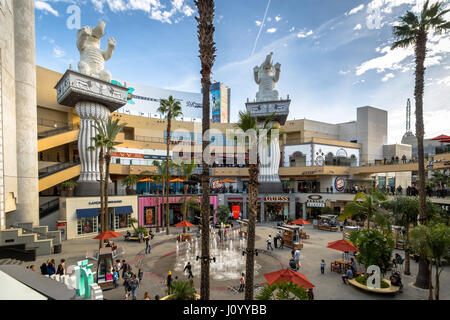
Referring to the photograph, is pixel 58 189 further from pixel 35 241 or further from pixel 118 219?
pixel 35 241

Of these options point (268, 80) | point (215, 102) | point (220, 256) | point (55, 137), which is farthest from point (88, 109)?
point (215, 102)

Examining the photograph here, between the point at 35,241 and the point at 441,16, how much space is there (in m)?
32.8

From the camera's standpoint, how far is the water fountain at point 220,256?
53.5ft

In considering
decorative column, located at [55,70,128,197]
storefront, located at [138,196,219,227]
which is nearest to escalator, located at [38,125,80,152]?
decorative column, located at [55,70,128,197]

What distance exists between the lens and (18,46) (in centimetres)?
2133

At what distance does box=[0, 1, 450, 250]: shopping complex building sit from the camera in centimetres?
2133

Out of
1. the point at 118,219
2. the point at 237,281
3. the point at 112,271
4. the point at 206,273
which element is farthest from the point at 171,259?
the point at 118,219

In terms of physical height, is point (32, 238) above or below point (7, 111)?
below

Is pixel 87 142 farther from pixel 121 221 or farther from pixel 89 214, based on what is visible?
pixel 121 221

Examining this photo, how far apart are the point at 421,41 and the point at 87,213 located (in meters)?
32.7

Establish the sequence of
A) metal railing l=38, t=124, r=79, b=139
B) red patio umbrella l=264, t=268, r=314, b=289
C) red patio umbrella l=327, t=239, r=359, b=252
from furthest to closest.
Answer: metal railing l=38, t=124, r=79, b=139
red patio umbrella l=327, t=239, r=359, b=252
red patio umbrella l=264, t=268, r=314, b=289

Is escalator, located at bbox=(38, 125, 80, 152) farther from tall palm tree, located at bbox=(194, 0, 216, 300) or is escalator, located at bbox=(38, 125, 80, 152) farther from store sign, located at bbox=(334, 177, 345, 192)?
store sign, located at bbox=(334, 177, 345, 192)

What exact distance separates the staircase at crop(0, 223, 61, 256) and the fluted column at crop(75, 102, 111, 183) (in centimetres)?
736

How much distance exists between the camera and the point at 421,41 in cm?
1429
